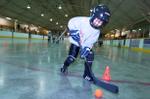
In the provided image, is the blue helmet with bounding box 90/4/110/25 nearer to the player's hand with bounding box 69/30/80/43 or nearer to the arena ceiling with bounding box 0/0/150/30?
the player's hand with bounding box 69/30/80/43

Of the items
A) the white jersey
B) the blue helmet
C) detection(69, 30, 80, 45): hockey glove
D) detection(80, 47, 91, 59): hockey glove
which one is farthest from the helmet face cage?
detection(80, 47, 91, 59): hockey glove

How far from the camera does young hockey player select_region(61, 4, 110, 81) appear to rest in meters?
4.23

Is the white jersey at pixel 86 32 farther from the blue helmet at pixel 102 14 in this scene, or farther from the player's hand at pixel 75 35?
the blue helmet at pixel 102 14

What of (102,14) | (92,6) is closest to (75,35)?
(102,14)

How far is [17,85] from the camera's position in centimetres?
376

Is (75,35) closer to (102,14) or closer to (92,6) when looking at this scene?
(102,14)

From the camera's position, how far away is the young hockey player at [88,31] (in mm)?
4234

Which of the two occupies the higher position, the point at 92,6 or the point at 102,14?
the point at 92,6

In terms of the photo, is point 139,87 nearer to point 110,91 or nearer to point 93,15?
point 110,91

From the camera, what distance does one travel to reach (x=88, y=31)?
4402mm

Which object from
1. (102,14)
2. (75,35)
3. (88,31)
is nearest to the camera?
(102,14)

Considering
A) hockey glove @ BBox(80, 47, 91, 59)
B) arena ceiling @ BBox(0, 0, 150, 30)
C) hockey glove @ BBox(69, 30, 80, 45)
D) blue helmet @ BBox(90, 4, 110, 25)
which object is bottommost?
hockey glove @ BBox(80, 47, 91, 59)

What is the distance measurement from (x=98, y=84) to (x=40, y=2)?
35115 mm

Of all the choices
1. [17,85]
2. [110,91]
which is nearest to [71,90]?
[110,91]
